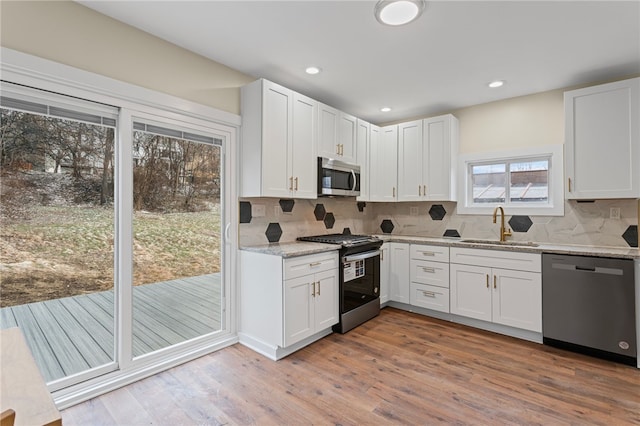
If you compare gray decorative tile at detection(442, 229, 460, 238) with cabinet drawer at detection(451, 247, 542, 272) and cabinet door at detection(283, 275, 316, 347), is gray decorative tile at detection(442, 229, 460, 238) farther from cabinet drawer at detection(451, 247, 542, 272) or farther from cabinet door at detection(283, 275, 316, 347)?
Result: cabinet door at detection(283, 275, 316, 347)

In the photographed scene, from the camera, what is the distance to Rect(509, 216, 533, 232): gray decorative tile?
10.9 feet

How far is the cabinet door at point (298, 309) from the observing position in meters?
2.50

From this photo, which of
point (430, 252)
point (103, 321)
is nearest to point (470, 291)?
point (430, 252)

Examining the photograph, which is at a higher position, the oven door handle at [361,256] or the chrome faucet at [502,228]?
the chrome faucet at [502,228]

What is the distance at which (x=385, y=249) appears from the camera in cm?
370

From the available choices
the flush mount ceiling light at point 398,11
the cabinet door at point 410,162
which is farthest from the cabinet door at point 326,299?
the flush mount ceiling light at point 398,11


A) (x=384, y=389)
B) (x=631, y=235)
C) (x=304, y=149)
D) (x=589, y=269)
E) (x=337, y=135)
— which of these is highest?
(x=337, y=135)

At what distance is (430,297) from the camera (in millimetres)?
3447

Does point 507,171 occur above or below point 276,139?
below

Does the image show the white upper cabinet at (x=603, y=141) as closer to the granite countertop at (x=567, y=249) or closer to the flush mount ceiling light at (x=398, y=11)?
the granite countertop at (x=567, y=249)

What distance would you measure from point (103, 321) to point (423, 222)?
3.50 metres

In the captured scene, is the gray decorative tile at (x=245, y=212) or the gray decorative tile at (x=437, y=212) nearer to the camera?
the gray decorative tile at (x=245, y=212)

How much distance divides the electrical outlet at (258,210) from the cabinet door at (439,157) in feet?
6.54

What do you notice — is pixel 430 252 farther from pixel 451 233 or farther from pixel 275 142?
pixel 275 142
